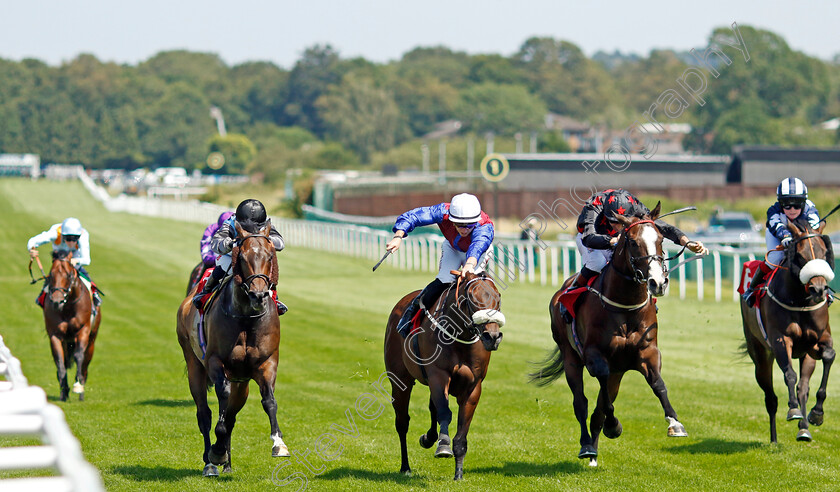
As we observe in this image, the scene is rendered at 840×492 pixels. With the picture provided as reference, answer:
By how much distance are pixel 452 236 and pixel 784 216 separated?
3201 millimetres

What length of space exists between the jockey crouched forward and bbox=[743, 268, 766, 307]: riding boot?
1.45 meters

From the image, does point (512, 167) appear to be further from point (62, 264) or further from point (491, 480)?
point (491, 480)

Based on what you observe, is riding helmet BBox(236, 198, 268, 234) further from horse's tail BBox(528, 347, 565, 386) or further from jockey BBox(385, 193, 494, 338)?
horse's tail BBox(528, 347, 565, 386)

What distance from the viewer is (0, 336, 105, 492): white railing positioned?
8.23 ft

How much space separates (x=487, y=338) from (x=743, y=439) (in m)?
3.77

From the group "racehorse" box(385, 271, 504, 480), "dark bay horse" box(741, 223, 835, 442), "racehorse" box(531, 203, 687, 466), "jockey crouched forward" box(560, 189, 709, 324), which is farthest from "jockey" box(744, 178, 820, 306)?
"racehorse" box(385, 271, 504, 480)

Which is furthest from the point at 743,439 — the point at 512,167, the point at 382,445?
the point at 512,167

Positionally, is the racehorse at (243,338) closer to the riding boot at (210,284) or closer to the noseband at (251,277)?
the noseband at (251,277)

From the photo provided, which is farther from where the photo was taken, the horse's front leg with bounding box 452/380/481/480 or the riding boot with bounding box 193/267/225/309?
the riding boot with bounding box 193/267/225/309

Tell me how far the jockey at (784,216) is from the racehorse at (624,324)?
5.73ft

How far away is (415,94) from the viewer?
145m

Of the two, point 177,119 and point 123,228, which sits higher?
point 177,119

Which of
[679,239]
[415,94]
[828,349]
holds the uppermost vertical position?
[415,94]

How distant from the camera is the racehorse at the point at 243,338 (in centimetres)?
769
